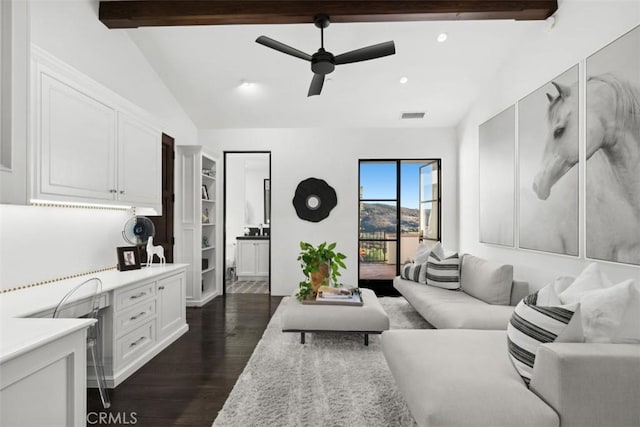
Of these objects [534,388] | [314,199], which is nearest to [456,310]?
[534,388]

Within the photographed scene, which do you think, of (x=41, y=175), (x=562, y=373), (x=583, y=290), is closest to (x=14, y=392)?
(x=41, y=175)

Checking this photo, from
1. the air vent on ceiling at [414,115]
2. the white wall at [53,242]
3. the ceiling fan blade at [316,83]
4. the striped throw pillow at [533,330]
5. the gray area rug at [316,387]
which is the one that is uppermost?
the air vent on ceiling at [414,115]

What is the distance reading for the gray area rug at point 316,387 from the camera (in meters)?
1.96

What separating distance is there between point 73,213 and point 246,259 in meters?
4.01

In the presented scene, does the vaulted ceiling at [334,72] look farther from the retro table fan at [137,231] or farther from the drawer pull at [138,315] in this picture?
the drawer pull at [138,315]

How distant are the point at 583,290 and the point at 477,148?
3001 mm

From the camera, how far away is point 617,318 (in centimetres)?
155

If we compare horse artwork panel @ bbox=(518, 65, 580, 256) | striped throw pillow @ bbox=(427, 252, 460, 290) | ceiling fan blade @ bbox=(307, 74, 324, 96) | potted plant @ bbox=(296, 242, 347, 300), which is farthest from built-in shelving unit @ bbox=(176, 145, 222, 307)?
horse artwork panel @ bbox=(518, 65, 580, 256)

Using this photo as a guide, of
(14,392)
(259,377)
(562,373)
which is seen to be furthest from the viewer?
(259,377)

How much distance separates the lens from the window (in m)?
5.35

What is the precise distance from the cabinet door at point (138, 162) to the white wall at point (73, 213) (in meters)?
0.37

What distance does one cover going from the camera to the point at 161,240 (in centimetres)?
424

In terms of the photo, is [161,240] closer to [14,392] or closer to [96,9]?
[96,9]

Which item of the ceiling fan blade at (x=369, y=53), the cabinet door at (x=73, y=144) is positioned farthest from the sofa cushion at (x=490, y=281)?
the cabinet door at (x=73, y=144)
